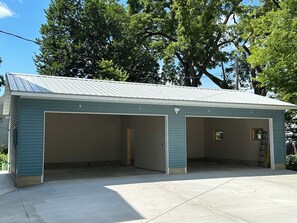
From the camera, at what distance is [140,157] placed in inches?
619

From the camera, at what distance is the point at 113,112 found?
11633 millimetres

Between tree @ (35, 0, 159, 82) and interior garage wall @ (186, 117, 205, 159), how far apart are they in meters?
6.57

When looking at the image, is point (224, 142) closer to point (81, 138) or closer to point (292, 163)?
point (292, 163)

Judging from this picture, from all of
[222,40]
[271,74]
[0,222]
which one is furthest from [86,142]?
[222,40]

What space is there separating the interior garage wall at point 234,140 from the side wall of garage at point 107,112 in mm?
1156

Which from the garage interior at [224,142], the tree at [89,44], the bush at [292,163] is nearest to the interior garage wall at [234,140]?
the garage interior at [224,142]

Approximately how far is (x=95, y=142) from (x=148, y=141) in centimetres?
394

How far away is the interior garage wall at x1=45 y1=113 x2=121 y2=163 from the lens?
1650 centimetres

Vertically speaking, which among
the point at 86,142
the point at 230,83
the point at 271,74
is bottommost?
the point at 86,142

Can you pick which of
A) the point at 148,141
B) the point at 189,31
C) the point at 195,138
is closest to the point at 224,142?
the point at 195,138

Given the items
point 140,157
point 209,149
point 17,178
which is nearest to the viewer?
point 17,178

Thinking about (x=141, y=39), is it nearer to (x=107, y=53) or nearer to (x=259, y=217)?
(x=107, y=53)

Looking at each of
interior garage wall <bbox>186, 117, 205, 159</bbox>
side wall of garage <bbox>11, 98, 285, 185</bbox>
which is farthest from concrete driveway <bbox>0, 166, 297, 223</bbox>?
interior garage wall <bbox>186, 117, 205, 159</bbox>

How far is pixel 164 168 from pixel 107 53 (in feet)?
49.2
